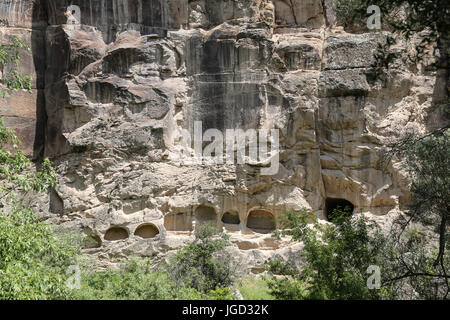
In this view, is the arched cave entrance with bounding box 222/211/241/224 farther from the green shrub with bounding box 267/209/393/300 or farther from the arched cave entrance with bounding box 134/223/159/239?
the green shrub with bounding box 267/209/393/300

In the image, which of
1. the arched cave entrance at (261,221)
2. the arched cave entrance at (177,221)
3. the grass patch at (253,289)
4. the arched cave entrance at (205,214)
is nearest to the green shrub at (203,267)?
the grass patch at (253,289)

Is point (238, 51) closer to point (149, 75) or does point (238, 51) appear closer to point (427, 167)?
point (149, 75)

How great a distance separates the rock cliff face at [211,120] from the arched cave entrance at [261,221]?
0.16 feet

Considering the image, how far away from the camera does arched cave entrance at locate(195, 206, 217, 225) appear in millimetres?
22250

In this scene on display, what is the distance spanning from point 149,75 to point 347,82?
318 inches

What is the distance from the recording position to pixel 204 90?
23.1m

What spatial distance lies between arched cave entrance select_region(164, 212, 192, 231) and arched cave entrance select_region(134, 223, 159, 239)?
Result: 0.50 m

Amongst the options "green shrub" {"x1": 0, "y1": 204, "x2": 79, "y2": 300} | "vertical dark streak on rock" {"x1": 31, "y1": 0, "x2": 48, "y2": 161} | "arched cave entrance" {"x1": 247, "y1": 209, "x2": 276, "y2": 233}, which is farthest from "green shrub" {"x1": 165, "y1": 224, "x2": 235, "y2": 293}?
"vertical dark streak on rock" {"x1": 31, "y1": 0, "x2": 48, "y2": 161}

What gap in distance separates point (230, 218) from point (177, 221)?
2206mm

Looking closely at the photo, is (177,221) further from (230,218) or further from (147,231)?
(230,218)

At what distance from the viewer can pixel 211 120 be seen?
75.1 ft
